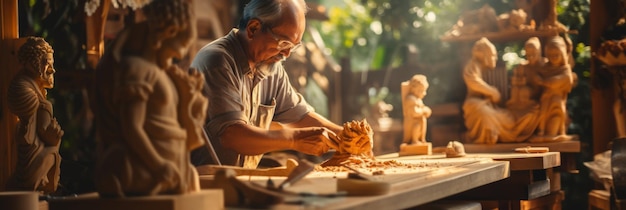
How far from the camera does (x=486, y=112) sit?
→ 8.42 metres

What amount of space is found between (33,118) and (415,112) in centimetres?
349

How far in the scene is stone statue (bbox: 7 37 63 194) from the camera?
498 centimetres

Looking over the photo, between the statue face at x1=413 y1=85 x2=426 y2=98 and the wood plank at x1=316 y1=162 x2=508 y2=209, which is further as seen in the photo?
the statue face at x1=413 y1=85 x2=426 y2=98

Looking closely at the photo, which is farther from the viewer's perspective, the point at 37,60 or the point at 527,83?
the point at 527,83

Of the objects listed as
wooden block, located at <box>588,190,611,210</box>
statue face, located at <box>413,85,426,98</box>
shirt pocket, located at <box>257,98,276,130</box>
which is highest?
statue face, located at <box>413,85,426,98</box>

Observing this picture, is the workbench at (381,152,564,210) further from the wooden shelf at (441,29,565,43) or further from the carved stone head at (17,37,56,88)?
the carved stone head at (17,37,56,88)

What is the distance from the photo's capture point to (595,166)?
759 cm

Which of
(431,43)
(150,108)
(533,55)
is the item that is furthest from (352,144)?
(431,43)

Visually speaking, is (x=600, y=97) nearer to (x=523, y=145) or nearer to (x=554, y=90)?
(x=554, y=90)

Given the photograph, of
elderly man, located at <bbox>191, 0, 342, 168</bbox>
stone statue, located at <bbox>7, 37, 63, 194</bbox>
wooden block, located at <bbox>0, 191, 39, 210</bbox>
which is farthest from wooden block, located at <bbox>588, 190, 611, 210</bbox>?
wooden block, located at <bbox>0, 191, 39, 210</bbox>

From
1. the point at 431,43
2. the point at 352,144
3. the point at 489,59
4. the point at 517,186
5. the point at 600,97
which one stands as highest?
the point at 431,43

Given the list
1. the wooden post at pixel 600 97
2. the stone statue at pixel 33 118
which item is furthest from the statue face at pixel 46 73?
the wooden post at pixel 600 97

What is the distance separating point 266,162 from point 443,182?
12.6ft

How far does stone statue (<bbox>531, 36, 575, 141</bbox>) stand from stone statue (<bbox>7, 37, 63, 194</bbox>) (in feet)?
14.8
